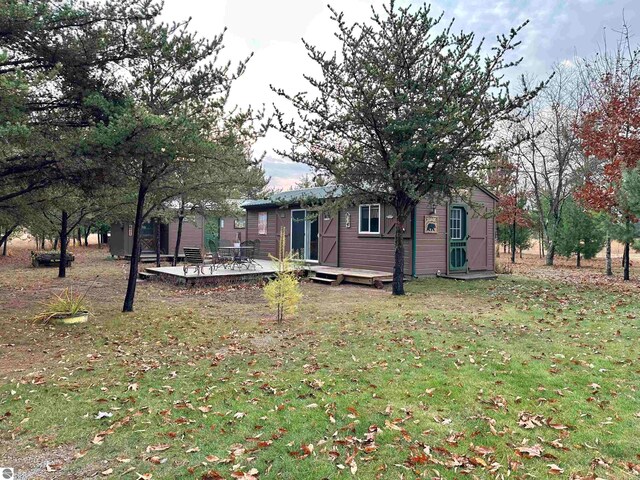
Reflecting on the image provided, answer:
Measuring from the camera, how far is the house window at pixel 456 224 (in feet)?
Answer: 45.4

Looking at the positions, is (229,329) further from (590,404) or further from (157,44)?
(590,404)

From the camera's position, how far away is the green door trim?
1371cm

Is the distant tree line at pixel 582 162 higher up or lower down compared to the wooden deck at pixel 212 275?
higher up

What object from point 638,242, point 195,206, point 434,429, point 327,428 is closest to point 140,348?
point 327,428

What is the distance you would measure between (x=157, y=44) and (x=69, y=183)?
256cm

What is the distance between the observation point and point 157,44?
606 centimetres

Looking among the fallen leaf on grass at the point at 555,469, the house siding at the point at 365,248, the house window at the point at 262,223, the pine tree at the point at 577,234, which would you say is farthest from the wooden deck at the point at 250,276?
the pine tree at the point at 577,234

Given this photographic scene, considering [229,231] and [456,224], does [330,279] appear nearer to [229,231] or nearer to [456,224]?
[456,224]

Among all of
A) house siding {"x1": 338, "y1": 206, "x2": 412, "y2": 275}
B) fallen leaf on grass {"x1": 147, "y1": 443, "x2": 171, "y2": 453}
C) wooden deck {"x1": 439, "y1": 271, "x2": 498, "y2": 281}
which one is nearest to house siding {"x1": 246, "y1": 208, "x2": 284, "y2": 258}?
house siding {"x1": 338, "y1": 206, "x2": 412, "y2": 275}

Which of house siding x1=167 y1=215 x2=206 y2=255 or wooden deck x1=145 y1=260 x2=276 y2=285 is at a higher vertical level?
house siding x1=167 y1=215 x2=206 y2=255

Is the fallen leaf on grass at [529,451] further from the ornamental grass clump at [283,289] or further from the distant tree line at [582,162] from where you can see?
the distant tree line at [582,162]

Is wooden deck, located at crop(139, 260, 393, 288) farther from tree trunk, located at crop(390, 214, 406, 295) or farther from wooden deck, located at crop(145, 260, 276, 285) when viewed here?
tree trunk, located at crop(390, 214, 406, 295)

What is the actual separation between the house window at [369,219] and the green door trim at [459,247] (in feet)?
7.84

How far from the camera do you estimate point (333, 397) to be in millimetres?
3855
